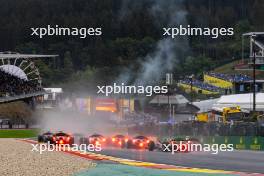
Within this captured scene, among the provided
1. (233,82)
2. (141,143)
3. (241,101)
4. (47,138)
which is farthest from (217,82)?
(141,143)

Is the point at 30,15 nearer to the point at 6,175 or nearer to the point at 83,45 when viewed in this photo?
the point at 83,45

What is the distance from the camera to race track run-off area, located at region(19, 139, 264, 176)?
28.6 m

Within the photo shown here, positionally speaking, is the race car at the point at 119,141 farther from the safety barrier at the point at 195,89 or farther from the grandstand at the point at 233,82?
the safety barrier at the point at 195,89

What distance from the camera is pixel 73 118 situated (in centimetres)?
6738

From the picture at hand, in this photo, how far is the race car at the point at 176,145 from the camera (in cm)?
4216

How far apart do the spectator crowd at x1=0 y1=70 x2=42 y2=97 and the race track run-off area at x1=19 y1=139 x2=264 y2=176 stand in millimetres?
49693

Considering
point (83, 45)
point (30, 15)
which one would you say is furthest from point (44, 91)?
point (30, 15)

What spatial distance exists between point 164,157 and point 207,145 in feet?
31.3

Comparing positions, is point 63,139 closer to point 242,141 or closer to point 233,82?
point 242,141

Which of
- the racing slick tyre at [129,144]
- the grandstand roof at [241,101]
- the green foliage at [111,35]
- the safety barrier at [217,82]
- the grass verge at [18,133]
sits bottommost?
the racing slick tyre at [129,144]

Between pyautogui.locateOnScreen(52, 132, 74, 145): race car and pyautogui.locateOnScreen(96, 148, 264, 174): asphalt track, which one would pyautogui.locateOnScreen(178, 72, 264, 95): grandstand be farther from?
pyautogui.locateOnScreen(96, 148, 264, 174): asphalt track

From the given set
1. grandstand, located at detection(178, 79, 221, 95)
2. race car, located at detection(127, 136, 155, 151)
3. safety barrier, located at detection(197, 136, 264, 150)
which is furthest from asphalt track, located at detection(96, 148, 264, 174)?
grandstand, located at detection(178, 79, 221, 95)

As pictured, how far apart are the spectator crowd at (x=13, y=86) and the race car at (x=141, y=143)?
141 ft

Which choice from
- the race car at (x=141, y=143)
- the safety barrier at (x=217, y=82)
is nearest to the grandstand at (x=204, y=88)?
the safety barrier at (x=217, y=82)
